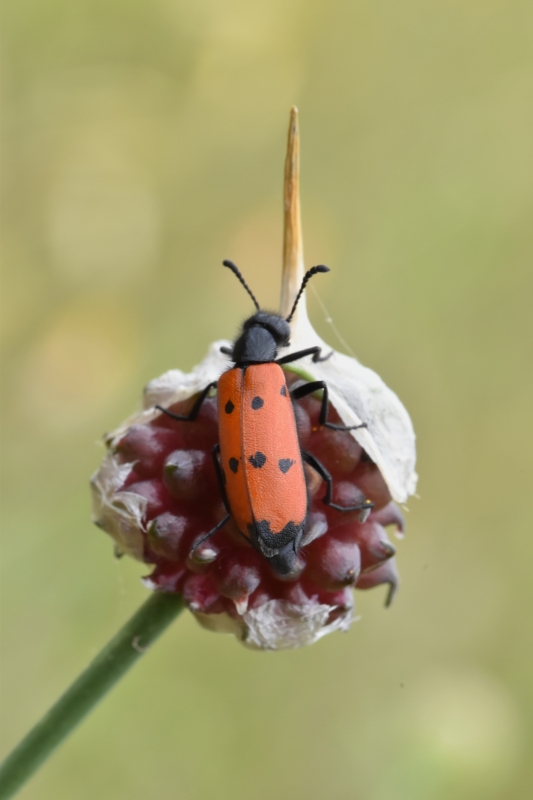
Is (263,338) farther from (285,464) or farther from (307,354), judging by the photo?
(285,464)

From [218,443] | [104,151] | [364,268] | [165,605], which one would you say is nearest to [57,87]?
[104,151]

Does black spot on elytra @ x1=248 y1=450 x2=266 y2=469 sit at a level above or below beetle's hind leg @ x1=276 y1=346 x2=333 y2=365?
below

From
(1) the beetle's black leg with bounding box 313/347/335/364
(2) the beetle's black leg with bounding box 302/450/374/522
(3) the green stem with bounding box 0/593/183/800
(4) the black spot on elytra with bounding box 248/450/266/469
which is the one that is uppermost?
(1) the beetle's black leg with bounding box 313/347/335/364

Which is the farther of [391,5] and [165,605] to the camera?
[391,5]

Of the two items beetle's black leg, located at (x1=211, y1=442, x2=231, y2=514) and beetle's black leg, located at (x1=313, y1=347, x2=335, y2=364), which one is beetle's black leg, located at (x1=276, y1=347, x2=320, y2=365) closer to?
beetle's black leg, located at (x1=313, y1=347, x2=335, y2=364)

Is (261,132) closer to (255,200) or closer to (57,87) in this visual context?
(255,200)

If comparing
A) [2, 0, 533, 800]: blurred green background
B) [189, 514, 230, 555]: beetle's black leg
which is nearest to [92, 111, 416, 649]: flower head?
[189, 514, 230, 555]: beetle's black leg

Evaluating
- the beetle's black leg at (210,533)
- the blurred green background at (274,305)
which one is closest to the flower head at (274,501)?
the beetle's black leg at (210,533)
